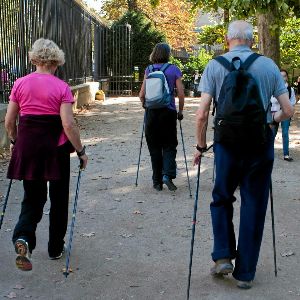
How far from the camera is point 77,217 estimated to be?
6637mm

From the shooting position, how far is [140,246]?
559 cm

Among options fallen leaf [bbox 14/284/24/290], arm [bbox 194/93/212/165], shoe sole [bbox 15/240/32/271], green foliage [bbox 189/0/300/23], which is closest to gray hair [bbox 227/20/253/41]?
arm [bbox 194/93/212/165]

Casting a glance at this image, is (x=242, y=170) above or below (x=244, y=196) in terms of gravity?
above

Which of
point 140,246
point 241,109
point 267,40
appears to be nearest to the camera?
point 241,109

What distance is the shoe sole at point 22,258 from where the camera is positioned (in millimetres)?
4438

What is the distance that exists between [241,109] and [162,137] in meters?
3.56

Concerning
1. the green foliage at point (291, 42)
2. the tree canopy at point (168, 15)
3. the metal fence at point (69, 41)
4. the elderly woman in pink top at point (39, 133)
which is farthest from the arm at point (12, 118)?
the tree canopy at point (168, 15)

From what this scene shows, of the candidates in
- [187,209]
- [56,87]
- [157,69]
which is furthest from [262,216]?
[157,69]

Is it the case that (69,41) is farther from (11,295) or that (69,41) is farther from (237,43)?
(11,295)

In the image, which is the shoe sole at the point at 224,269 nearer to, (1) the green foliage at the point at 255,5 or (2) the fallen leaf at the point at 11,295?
(2) the fallen leaf at the point at 11,295

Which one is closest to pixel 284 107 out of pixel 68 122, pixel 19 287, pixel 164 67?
pixel 68 122

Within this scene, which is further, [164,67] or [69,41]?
[69,41]

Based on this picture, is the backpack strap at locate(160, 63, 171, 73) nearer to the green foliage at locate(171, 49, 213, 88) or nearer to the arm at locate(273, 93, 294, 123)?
the arm at locate(273, 93, 294, 123)

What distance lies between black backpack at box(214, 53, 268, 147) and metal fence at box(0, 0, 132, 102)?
24.4 ft
